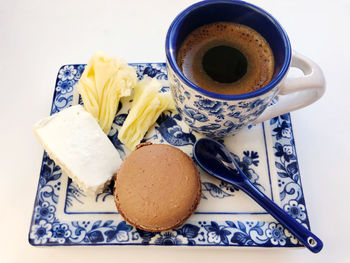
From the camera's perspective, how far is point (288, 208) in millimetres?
845

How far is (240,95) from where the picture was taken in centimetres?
71

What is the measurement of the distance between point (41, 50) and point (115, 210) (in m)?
0.66

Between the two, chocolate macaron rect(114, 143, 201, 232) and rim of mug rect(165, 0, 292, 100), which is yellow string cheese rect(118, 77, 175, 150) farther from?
rim of mug rect(165, 0, 292, 100)

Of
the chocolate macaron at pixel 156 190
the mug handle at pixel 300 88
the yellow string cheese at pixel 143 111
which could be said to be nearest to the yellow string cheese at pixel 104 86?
the yellow string cheese at pixel 143 111

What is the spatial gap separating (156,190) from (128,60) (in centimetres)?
54

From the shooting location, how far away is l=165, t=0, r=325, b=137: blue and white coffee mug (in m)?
0.73

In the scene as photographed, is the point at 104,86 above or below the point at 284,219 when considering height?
above

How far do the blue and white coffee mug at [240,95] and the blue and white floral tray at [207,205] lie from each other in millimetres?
48

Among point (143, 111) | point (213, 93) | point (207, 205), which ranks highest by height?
point (213, 93)

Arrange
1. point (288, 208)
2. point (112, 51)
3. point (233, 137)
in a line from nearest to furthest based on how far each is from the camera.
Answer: point (288, 208) < point (233, 137) < point (112, 51)

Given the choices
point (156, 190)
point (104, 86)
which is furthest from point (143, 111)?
point (156, 190)

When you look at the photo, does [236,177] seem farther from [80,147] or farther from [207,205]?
[80,147]

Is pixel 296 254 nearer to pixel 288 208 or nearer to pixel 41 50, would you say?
pixel 288 208
